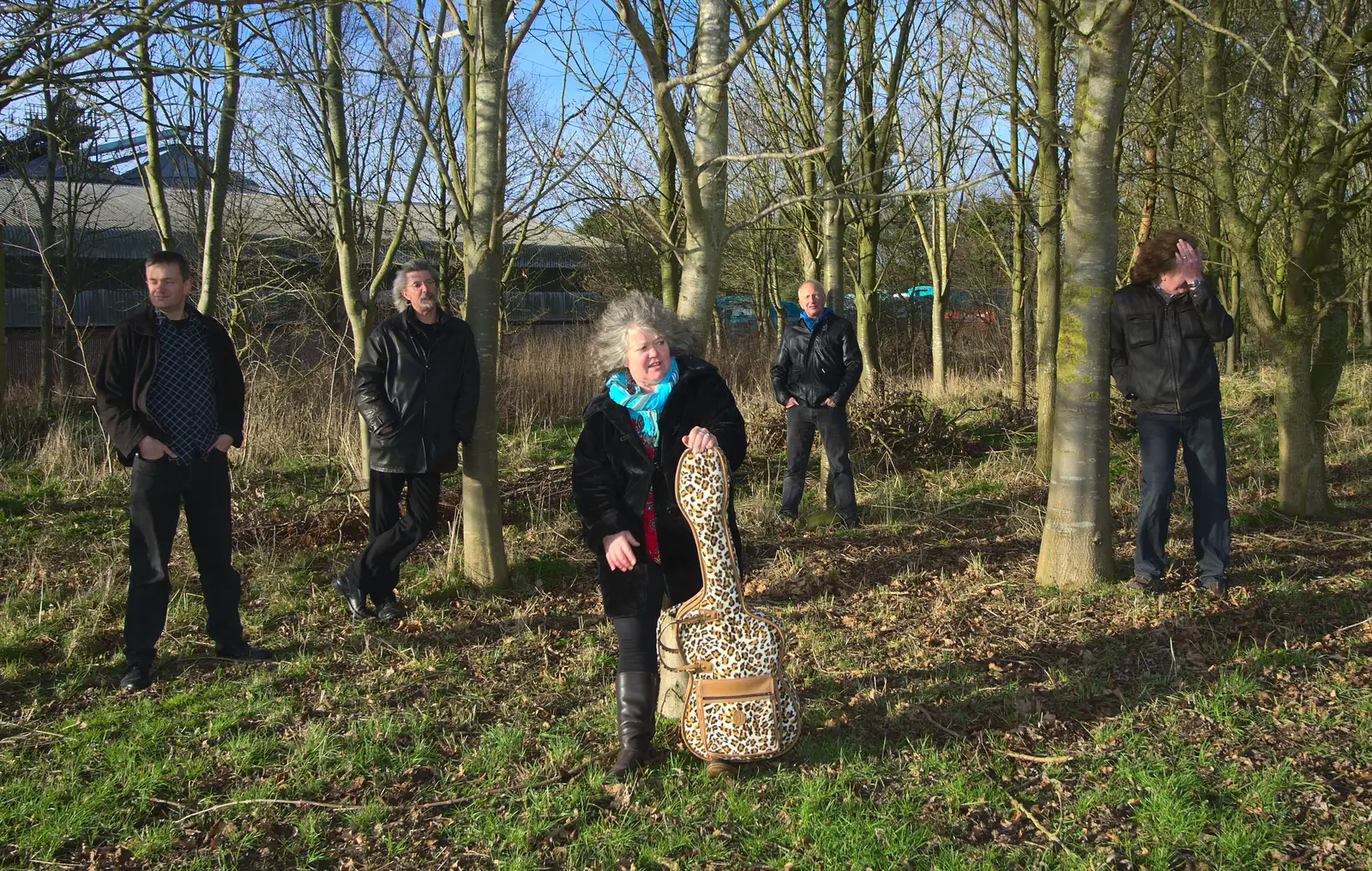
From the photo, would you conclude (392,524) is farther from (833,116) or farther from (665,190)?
(665,190)

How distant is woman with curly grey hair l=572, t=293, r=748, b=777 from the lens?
3156 millimetres

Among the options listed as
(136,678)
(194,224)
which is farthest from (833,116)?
(194,224)

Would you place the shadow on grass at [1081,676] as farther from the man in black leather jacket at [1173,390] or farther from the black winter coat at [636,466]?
the black winter coat at [636,466]

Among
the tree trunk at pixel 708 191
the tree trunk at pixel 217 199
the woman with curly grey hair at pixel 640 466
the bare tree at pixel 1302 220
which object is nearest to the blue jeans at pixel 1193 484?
the bare tree at pixel 1302 220

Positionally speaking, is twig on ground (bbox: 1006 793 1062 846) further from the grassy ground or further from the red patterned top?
the red patterned top

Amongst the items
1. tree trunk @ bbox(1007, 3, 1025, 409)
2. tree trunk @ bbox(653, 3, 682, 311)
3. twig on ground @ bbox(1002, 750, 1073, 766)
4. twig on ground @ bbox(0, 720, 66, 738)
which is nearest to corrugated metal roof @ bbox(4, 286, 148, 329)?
tree trunk @ bbox(653, 3, 682, 311)

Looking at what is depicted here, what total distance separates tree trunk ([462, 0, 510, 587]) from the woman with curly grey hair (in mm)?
1886

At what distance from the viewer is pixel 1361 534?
5695 mm

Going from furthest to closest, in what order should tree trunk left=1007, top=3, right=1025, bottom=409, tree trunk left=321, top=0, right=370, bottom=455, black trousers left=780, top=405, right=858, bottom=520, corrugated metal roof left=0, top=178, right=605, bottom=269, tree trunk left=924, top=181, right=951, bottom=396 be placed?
tree trunk left=924, top=181, right=951, bottom=396
corrugated metal roof left=0, top=178, right=605, bottom=269
tree trunk left=1007, top=3, right=1025, bottom=409
black trousers left=780, top=405, right=858, bottom=520
tree trunk left=321, top=0, right=370, bottom=455

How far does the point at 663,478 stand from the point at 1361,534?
486 centimetres

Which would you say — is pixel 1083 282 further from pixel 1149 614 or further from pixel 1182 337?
pixel 1149 614

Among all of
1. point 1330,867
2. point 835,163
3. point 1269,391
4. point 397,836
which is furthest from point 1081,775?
point 1269,391

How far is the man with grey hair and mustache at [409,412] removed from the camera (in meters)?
4.68

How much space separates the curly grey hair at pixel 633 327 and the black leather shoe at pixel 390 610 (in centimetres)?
220
